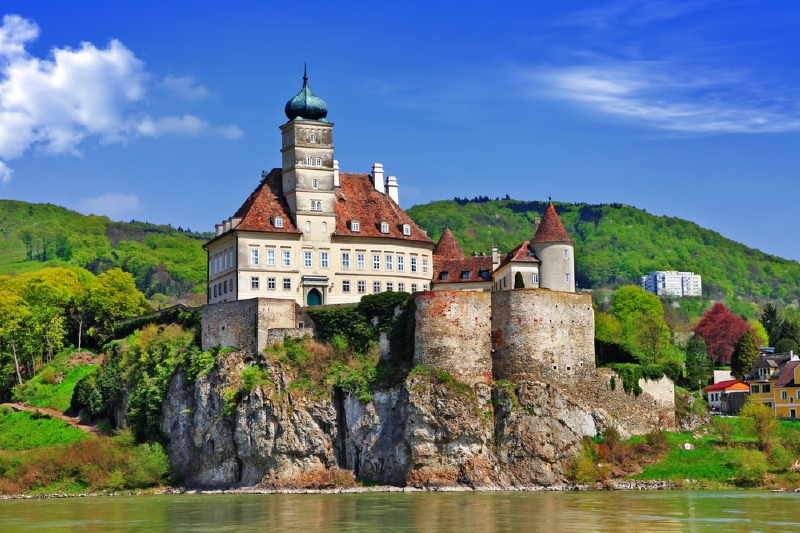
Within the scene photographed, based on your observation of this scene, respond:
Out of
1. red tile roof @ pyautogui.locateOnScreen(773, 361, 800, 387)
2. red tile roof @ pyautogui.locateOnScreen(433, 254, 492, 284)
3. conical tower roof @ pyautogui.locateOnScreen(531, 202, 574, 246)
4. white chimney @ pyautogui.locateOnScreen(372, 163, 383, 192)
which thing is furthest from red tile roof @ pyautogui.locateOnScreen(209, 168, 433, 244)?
red tile roof @ pyautogui.locateOnScreen(773, 361, 800, 387)

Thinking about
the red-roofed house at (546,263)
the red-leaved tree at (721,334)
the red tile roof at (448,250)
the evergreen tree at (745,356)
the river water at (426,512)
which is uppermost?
the red tile roof at (448,250)

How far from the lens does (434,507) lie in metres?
59.4

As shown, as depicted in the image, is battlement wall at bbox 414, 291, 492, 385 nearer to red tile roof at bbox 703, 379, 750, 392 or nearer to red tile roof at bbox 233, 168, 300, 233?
red tile roof at bbox 233, 168, 300, 233

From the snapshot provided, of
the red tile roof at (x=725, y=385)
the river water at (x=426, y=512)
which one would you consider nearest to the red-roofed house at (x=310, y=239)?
the river water at (x=426, y=512)

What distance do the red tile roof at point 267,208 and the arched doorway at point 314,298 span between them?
4.20 meters

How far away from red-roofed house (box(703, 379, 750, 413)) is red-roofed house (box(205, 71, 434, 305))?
29.0 metres

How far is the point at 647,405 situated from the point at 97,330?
46.0 m

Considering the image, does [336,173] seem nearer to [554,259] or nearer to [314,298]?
[314,298]

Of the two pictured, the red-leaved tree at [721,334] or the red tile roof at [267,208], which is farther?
the red-leaved tree at [721,334]

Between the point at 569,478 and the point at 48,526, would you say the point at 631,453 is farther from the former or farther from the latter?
the point at 48,526

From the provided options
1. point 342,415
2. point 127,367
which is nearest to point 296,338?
point 342,415

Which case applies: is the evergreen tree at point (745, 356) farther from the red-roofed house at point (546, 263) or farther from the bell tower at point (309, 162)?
the bell tower at point (309, 162)

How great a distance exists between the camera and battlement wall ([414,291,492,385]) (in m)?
72.3

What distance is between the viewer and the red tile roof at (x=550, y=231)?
81.9 m
